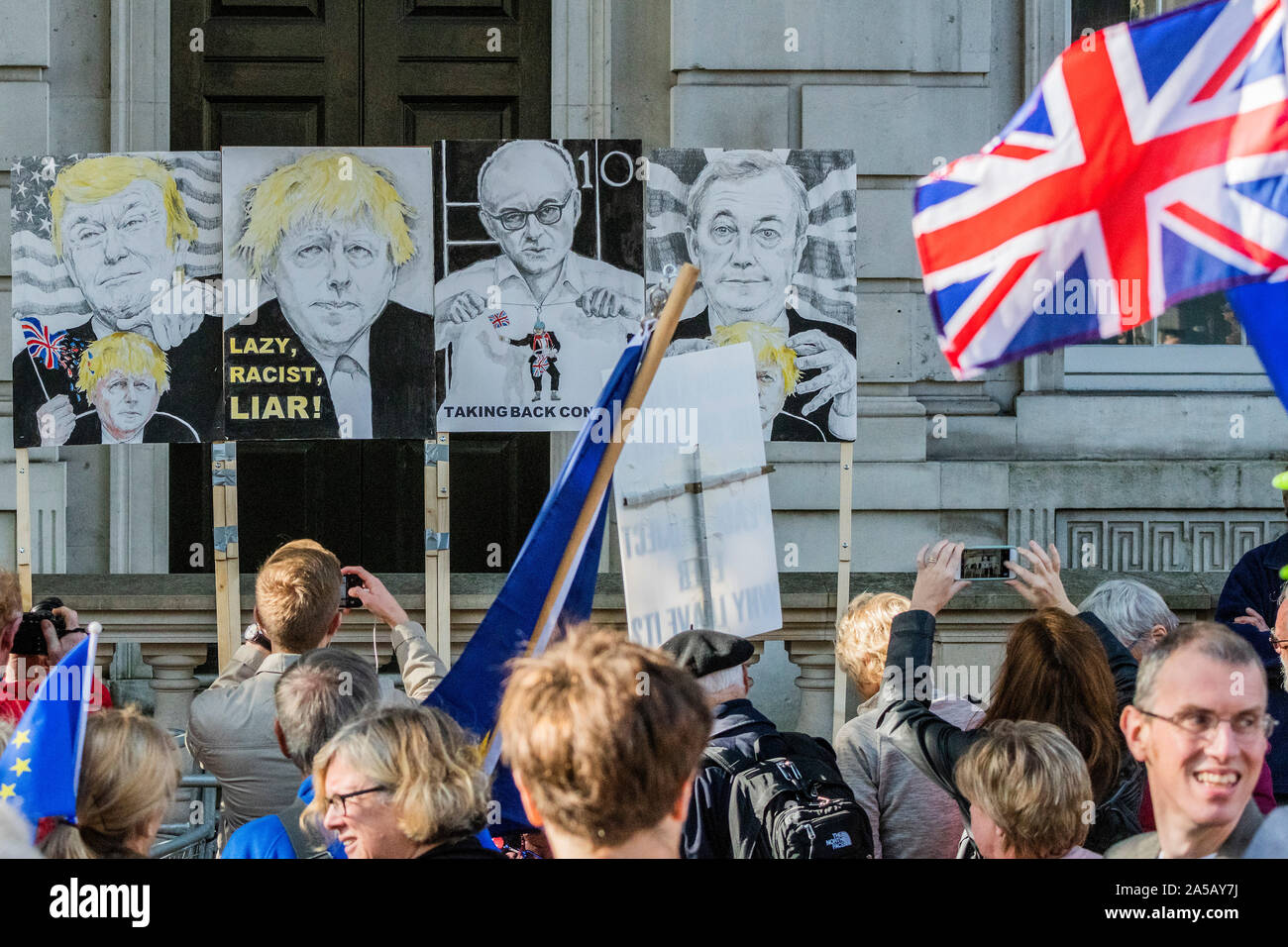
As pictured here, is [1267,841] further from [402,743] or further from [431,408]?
[431,408]

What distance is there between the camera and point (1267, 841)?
244cm

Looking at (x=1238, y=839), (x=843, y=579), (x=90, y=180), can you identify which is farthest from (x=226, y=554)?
(x=1238, y=839)

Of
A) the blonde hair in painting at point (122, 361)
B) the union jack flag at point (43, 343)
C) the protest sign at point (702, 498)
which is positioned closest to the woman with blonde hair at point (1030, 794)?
the protest sign at point (702, 498)

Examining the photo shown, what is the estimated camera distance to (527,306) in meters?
5.53

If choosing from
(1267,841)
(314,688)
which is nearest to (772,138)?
(314,688)

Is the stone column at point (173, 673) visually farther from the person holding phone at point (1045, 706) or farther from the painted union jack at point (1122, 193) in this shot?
the painted union jack at point (1122, 193)

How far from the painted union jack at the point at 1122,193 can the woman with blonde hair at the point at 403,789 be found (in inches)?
54.2

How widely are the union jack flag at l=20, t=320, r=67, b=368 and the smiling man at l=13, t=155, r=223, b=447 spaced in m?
0.01

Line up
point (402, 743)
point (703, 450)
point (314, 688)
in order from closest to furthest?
point (402, 743), point (314, 688), point (703, 450)

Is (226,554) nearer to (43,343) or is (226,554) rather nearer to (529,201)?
(43,343)

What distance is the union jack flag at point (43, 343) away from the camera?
545 cm

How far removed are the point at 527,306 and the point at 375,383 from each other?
626 millimetres
